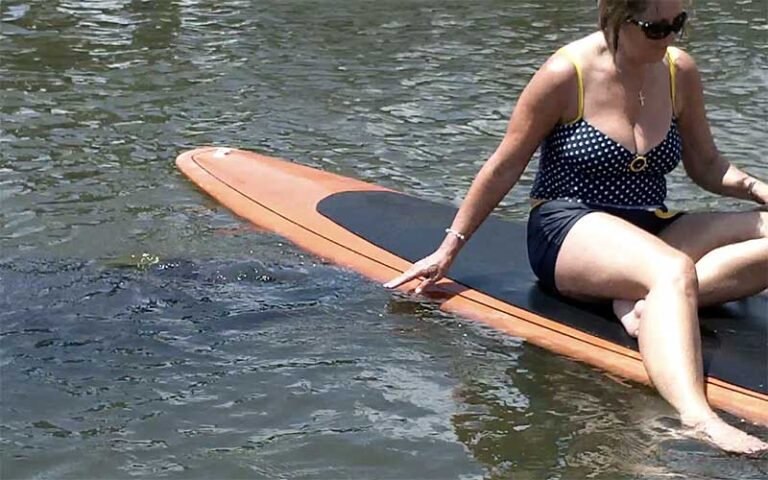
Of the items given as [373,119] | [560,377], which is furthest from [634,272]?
[373,119]

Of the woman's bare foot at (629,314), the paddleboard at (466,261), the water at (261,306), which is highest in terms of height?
the woman's bare foot at (629,314)

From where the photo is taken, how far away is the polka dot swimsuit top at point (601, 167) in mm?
3816

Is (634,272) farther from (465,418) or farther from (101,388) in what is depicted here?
(101,388)

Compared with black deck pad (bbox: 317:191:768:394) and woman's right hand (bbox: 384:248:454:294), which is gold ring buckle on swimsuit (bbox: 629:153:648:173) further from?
woman's right hand (bbox: 384:248:454:294)

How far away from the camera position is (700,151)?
405 cm

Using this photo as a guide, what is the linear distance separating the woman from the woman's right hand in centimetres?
12

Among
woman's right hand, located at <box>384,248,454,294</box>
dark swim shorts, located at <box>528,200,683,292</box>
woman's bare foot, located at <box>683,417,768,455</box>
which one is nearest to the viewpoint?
woman's bare foot, located at <box>683,417,768,455</box>

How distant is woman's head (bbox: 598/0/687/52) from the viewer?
357 cm

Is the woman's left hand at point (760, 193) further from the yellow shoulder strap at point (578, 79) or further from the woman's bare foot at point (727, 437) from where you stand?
the woman's bare foot at point (727, 437)

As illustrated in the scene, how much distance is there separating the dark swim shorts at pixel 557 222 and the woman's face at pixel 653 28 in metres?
0.51

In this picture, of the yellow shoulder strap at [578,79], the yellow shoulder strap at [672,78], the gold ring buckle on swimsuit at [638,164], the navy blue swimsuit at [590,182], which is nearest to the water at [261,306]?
the navy blue swimsuit at [590,182]

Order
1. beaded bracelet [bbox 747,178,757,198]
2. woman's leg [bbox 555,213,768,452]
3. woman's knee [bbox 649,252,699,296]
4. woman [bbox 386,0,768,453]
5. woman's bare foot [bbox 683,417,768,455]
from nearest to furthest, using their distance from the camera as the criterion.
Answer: woman's bare foot [bbox 683,417,768,455], woman's leg [bbox 555,213,768,452], woman's knee [bbox 649,252,699,296], woman [bbox 386,0,768,453], beaded bracelet [bbox 747,178,757,198]

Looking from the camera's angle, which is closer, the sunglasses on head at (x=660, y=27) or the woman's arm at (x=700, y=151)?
the sunglasses on head at (x=660, y=27)

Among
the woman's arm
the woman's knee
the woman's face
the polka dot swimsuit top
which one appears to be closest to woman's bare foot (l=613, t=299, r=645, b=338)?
the woman's knee
